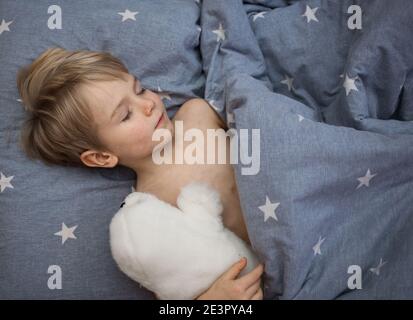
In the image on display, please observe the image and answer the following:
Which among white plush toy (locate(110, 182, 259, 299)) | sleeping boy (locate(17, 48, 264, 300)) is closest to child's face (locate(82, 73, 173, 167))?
sleeping boy (locate(17, 48, 264, 300))

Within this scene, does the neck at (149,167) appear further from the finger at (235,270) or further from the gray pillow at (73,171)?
the finger at (235,270)

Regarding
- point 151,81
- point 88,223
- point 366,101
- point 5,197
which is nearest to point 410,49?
point 366,101

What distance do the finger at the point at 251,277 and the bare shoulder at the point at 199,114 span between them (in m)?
0.37

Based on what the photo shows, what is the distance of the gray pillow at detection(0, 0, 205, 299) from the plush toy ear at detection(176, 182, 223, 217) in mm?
210

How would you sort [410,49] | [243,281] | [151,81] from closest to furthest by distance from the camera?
[243,281], [410,49], [151,81]

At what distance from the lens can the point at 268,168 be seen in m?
0.95

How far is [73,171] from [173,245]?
359 millimetres

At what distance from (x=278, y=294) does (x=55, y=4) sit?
0.93m

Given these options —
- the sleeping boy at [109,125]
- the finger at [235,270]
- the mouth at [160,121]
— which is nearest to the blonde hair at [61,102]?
the sleeping boy at [109,125]

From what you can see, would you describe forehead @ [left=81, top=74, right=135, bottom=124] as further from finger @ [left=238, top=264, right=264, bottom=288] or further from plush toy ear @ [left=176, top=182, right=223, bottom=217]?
finger @ [left=238, top=264, right=264, bottom=288]

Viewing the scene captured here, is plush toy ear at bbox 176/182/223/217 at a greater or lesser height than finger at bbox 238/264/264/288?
greater

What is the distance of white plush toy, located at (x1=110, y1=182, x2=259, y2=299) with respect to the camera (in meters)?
0.93

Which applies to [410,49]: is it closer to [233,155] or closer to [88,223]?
[233,155]

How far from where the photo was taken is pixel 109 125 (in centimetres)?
102
